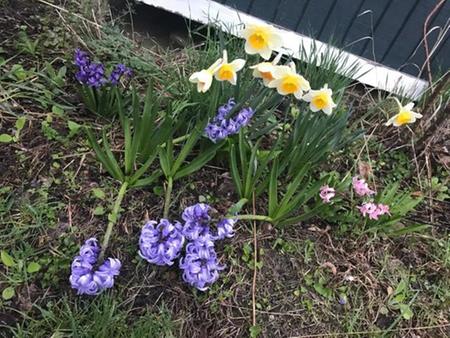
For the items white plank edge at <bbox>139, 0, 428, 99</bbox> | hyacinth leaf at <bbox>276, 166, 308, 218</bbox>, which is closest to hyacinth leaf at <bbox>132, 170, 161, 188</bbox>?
hyacinth leaf at <bbox>276, 166, 308, 218</bbox>

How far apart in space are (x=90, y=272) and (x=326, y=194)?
32.7 inches

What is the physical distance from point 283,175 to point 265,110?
0.25 m

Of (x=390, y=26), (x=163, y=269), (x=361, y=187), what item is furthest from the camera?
(x=390, y=26)

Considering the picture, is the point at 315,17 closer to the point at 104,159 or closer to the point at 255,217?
the point at 255,217

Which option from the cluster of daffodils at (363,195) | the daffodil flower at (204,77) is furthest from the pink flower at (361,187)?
the daffodil flower at (204,77)

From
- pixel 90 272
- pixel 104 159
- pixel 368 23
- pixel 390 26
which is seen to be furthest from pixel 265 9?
pixel 90 272

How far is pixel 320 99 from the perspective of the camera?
6.15ft

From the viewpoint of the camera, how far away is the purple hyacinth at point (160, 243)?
174 centimetres

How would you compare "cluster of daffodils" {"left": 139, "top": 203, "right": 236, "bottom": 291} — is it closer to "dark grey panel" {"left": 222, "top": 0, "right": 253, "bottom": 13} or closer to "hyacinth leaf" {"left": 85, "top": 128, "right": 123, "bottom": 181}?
"hyacinth leaf" {"left": 85, "top": 128, "right": 123, "bottom": 181}

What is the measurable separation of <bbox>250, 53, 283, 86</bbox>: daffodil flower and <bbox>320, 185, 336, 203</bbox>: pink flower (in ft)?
1.44

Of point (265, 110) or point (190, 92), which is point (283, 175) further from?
point (190, 92)

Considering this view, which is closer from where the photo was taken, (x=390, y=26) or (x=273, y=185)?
(x=273, y=185)

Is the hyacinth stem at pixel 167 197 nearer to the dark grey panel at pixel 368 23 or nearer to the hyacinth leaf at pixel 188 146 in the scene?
the hyacinth leaf at pixel 188 146

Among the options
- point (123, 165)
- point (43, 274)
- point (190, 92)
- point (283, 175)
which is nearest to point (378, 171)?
point (283, 175)
